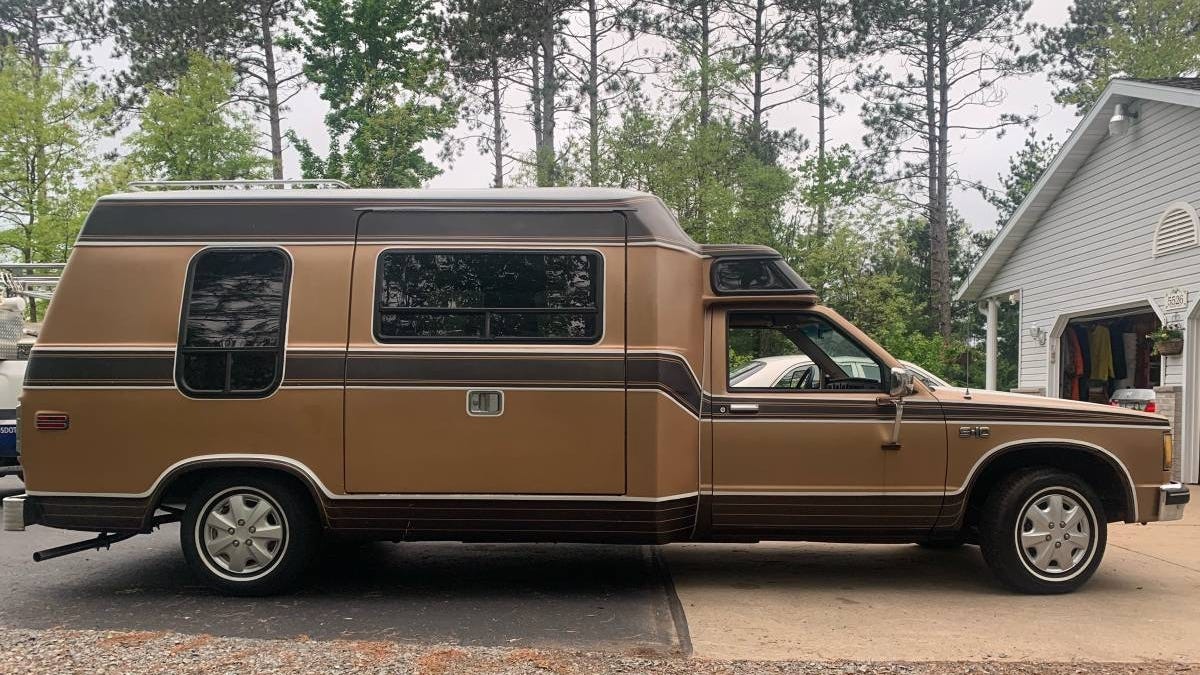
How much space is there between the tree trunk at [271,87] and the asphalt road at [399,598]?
70.0 ft

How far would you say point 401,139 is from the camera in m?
24.8

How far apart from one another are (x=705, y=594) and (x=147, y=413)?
12.1ft

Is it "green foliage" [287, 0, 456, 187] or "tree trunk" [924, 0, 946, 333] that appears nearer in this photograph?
"green foliage" [287, 0, 456, 187]

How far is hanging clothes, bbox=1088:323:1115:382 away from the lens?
15422mm

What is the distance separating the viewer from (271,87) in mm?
28422

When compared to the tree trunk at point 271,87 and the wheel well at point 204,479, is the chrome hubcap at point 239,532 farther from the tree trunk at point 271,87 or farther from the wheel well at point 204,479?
the tree trunk at point 271,87

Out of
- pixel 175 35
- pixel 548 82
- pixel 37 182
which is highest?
pixel 175 35

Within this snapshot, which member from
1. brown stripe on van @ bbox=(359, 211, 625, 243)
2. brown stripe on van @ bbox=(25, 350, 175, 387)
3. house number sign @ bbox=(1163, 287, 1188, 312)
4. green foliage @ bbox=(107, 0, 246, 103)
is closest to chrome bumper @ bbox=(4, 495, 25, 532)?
brown stripe on van @ bbox=(25, 350, 175, 387)

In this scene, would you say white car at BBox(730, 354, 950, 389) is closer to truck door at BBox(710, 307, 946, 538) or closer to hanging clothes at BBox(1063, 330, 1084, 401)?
truck door at BBox(710, 307, 946, 538)

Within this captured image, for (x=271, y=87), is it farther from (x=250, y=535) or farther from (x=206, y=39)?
(x=250, y=535)

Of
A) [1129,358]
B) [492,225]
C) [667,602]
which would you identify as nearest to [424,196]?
[492,225]

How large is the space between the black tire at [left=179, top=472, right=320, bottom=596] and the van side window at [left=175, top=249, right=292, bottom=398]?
0.61m

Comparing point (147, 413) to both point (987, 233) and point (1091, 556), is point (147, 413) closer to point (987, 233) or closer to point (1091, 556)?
point (1091, 556)

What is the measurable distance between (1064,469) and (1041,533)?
51 cm
